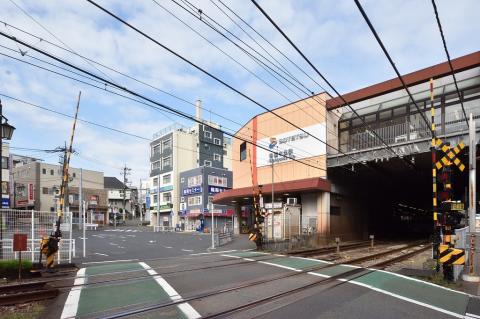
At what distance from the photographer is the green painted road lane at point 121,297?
731 centimetres

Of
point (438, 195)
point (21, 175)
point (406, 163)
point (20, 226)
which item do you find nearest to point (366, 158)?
point (406, 163)

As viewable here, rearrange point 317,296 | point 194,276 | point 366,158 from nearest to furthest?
point 317,296
point 194,276
point 366,158

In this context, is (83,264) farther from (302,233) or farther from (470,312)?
(302,233)

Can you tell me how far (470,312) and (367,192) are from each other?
27994mm

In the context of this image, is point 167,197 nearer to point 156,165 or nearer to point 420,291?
point 156,165

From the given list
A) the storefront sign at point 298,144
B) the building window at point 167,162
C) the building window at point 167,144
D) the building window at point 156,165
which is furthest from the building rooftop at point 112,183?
the storefront sign at point 298,144

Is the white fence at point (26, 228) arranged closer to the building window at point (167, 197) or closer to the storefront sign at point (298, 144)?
the storefront sign at point (298, 144)

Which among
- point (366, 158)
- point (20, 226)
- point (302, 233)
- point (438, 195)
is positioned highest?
point (366, 158)

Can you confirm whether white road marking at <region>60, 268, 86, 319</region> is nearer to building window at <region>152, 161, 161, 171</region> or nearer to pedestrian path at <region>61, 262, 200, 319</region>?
pedestrian path at <region>61, 262, 200, 319</region>

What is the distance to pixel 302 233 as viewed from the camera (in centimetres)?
2619

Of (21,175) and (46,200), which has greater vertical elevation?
(21,175)

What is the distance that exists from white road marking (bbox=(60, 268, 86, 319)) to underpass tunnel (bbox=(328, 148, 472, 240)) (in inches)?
799

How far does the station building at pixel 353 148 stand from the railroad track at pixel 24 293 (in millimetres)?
13957

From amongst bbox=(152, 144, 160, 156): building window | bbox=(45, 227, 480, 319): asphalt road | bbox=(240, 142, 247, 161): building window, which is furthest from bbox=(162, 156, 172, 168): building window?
bbox=(45, 227, 480, 319): asphalt road
